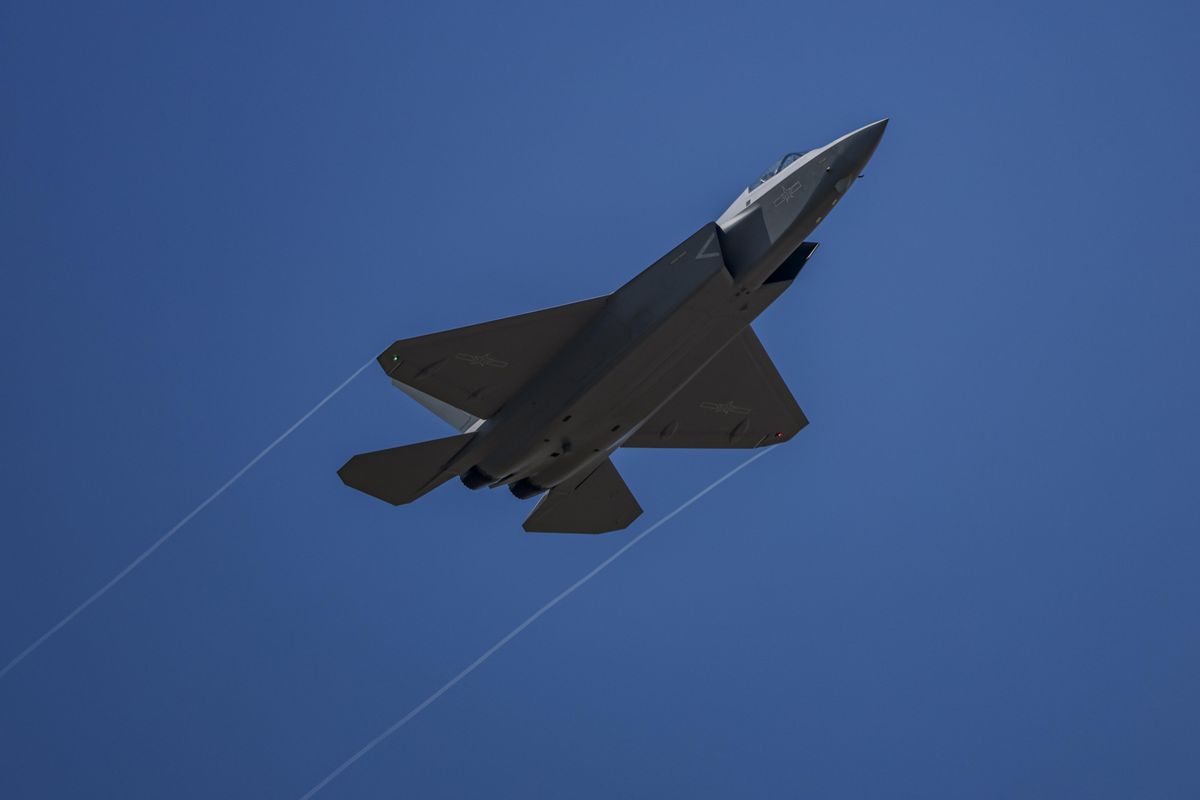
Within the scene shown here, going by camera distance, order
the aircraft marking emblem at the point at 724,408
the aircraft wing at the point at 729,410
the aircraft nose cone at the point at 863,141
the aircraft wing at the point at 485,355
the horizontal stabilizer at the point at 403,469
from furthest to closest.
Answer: the aircraft marking emblem at the point at 724,408 → the aircraft wing at the point at 729,410 → the horizontal stabilizer at the point at 403,469 → the aircraft wing at the point at 485,355 → the aircraft nose cone at the point at 863,141

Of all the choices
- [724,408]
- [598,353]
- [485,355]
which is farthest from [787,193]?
[724,408]

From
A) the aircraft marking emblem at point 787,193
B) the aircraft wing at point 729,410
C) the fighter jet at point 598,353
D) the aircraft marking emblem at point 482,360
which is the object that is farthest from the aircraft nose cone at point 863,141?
the aircraft marking emblem at point 482,360

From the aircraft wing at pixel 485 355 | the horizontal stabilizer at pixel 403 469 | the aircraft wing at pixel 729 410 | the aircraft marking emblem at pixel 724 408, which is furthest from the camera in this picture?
the aircraft marking emblem at pixel 724 408

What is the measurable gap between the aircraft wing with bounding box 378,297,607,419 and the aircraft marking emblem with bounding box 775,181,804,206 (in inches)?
122

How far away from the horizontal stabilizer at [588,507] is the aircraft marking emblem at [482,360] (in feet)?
11.8

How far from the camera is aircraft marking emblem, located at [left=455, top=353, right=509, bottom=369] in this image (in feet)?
78.7

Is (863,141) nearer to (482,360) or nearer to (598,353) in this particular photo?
(598,353)

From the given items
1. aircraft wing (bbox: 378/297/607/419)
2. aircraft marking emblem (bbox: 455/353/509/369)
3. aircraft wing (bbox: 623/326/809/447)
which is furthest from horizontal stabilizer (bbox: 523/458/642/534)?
aircraft marking emblem (bbox: 455/353/509/369)

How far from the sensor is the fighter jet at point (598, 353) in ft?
74.9

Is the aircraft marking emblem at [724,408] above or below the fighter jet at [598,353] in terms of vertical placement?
below

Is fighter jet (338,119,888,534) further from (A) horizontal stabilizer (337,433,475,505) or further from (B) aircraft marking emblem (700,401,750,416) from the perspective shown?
(B) aircraft marking emblem (700,401,750,416)

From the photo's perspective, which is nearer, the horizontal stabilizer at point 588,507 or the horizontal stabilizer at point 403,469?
the horizontal stabilizer at point 403,469

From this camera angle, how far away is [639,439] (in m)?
27.4

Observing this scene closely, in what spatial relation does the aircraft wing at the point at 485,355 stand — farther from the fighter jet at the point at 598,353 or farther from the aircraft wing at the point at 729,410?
the aircraft wing at the point at 729,410
